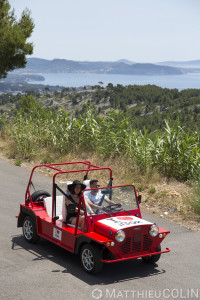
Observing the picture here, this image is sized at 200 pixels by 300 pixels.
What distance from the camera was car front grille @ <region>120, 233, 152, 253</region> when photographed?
Result: 6.55 m

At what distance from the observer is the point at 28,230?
8102mm

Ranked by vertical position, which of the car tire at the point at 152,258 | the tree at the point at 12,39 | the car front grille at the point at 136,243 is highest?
the tree at the point at 12,39

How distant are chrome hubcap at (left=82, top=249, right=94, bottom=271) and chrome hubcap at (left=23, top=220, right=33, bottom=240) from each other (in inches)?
64.4

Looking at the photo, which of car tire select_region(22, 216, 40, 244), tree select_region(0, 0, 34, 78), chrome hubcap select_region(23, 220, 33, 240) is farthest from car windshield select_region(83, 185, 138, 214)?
tree select_region(0, 0, 34, 78)

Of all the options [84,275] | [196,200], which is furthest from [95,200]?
[196,200]

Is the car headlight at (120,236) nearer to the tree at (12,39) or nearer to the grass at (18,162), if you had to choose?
the grass at (18,162)

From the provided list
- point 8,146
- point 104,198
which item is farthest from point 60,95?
point 104,198

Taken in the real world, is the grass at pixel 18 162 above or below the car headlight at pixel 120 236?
below

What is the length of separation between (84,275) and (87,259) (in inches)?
9.4

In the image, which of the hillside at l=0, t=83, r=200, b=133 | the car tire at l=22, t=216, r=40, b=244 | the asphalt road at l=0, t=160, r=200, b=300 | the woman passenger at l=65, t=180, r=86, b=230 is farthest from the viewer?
the hillside at l=0, t=83, r=200, b=133

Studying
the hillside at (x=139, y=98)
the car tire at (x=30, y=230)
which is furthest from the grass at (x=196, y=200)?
the hillside at (x=139, y=98)

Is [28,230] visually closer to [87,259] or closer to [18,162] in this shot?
[87,259]

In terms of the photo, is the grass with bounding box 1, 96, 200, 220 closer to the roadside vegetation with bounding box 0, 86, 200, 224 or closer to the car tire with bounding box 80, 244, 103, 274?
the roadside vegetation with bounding box 0, 86, 200, 224

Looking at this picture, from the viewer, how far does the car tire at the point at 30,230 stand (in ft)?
25.9
